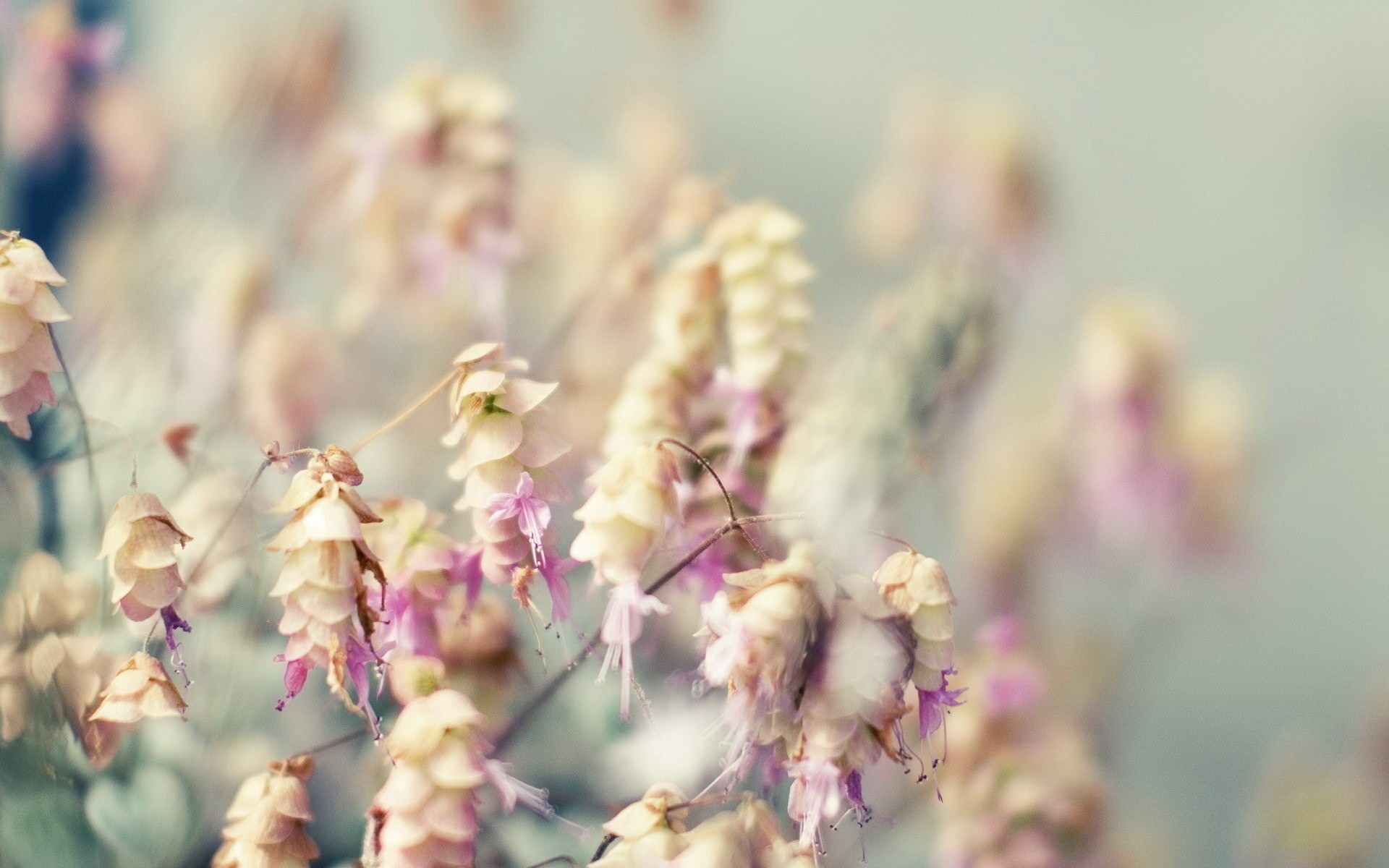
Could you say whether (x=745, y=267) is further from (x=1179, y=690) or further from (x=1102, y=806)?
(x=1179, y=690)

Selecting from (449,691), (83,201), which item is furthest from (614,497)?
(83,201)

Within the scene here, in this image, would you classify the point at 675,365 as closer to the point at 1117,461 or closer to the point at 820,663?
the point at 820,663

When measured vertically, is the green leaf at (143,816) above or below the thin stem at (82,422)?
below

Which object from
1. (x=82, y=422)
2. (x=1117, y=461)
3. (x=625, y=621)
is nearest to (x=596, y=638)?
(x=625, y=621)

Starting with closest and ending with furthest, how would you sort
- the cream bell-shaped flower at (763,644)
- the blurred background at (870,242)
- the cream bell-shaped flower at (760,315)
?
1. the cream bell-shaped flower at (763,644)
2. the cream bell-shaped flower at (760,315)
3. the blurred background at (870,242)

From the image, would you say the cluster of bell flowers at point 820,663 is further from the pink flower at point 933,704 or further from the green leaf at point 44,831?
the green leaf at point 44,831

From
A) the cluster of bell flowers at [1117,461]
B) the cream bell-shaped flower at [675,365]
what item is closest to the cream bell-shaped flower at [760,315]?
the cream bell-shaped flower at [675,365]

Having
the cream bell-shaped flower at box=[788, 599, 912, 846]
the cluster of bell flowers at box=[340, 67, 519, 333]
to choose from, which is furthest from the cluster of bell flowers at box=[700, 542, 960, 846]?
the cluster of bell flowers at box=[340, 67, 519, 333]
